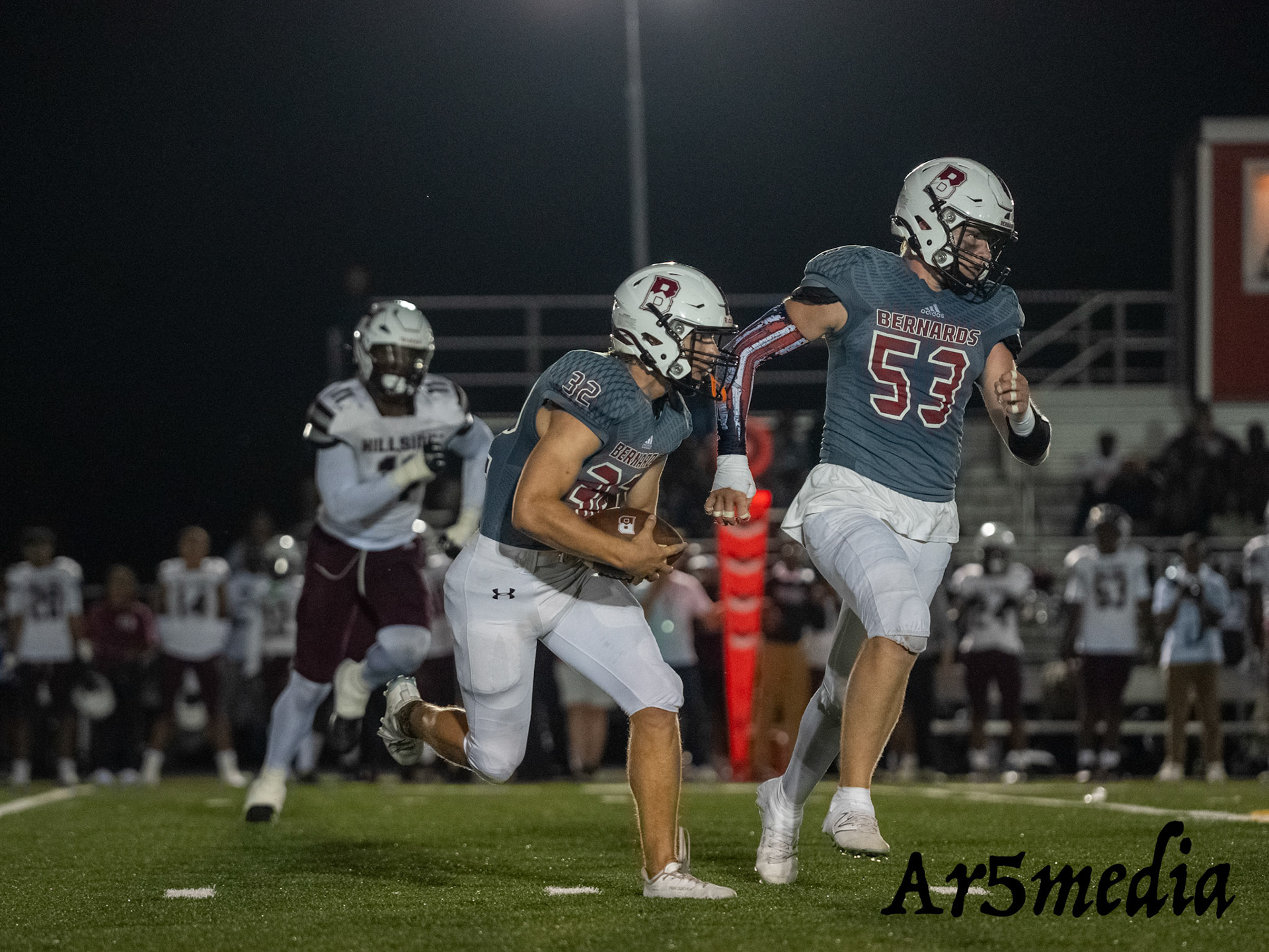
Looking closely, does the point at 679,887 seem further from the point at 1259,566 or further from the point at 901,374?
the point at 1259,566

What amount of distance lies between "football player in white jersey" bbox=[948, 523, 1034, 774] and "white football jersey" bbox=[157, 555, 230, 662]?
4.92 metres

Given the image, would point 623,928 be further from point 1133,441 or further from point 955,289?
point 1133,441

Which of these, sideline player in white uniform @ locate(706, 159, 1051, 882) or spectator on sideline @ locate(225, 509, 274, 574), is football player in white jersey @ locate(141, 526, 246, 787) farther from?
sideline player in white uniform @ locate(706, 159, 1051, 882)

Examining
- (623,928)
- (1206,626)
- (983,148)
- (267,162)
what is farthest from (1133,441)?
(623,928)

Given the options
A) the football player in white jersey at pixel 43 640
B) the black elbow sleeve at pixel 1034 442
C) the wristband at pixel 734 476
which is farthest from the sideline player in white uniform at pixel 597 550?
the football player in white jersey at pixel 43 640

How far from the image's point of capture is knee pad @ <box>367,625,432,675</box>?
6985mm

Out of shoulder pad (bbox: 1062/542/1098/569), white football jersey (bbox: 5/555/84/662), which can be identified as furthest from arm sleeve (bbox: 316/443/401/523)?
shoulder pad (bbox: 1062/542/1098/569)

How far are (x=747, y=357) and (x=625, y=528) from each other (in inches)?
28.4

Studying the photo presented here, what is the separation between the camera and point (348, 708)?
692 centimetres

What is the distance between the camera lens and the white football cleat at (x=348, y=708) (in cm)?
692

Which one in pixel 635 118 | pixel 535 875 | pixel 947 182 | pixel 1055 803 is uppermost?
pixel 635 118

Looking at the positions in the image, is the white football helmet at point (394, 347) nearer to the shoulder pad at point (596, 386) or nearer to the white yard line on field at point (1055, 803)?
the shoulder pad at point (596, 386)

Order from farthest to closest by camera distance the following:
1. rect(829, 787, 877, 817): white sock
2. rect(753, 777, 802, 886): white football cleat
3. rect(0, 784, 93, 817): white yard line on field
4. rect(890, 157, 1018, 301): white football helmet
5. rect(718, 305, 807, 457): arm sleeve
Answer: rect(0, 784, 93, 817): white yard line on field → rect(890, 157, 1018, 301): white football helmet → rect(718, 305, 807, 457): arm sleeve → rect(753, 777, 802, 886): white football cleat → rect(829, 787, 877, 817): white sock

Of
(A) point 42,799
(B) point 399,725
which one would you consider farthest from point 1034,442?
(A) point 42,799
